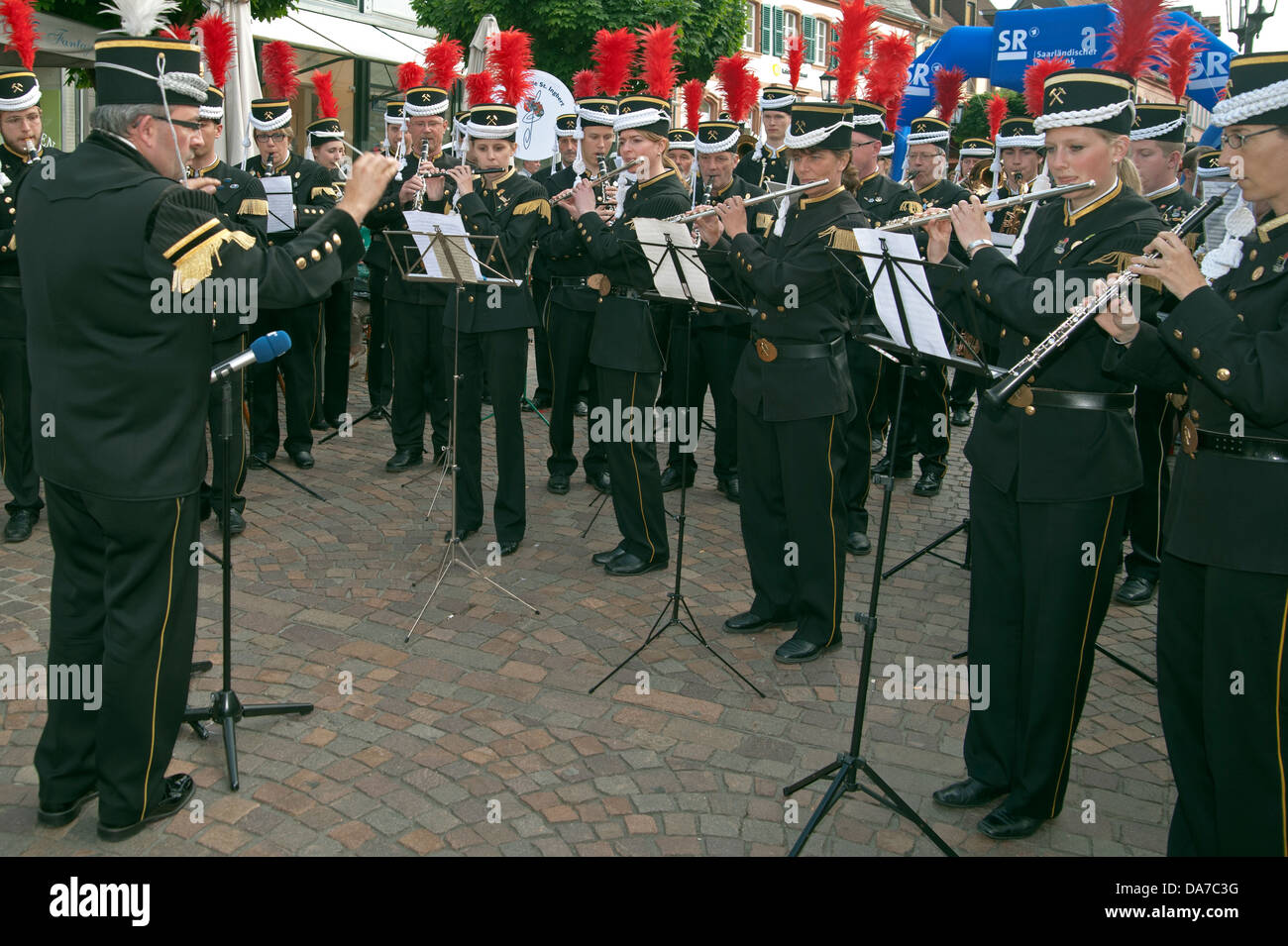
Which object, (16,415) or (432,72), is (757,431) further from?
(432,72)

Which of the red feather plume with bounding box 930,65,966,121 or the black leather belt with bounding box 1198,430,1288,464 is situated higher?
the red feather plume with bounding box 930,65,966,121

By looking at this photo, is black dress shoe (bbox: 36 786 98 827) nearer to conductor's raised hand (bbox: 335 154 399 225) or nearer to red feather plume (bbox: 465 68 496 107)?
conductor's raised hand (bbox: 335 154 399 225)

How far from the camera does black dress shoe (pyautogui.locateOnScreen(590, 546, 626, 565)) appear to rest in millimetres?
6824

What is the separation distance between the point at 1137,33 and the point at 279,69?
9006mm

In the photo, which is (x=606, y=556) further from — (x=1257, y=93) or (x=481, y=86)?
(x=1257, y=93)

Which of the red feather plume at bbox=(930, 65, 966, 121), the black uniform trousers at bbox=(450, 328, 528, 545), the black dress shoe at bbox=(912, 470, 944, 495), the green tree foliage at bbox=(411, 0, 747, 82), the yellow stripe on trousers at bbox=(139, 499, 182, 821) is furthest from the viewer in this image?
the green tree foliage at bbox=(411, 0, 747, 82)

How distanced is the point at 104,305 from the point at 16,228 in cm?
54

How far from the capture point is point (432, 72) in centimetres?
938

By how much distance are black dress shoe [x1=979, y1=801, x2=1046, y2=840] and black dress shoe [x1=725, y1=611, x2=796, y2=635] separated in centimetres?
201

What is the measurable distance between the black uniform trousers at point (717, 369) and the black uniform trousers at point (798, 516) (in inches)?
100

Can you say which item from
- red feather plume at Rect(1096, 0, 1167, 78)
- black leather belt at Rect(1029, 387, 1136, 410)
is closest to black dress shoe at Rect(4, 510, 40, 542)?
black leather belt at Rect(1029, 387, 1136, 410)

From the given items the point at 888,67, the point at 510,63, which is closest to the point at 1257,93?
the point at 888,67
